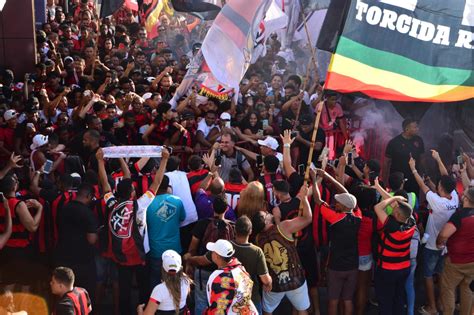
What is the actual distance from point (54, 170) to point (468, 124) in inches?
253

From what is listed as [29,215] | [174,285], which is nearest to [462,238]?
[174,285]

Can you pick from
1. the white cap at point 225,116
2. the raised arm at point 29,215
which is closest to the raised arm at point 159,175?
the raised arm at point 29,215

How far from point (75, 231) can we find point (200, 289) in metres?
1.42

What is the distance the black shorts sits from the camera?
805 centimetres

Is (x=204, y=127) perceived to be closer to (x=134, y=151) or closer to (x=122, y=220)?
(x=134, y=151)

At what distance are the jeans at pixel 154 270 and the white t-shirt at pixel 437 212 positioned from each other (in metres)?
3.15

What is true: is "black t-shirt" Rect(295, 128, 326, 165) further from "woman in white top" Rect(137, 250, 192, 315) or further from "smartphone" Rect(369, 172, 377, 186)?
"woman in white top" Rect(137, 250, 192, 315)

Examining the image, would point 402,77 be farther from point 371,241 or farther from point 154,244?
point 154,244

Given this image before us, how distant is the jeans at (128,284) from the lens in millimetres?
7703

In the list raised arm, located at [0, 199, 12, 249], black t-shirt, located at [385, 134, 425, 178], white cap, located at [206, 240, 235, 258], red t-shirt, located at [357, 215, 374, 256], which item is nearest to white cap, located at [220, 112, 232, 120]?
black t-shirt, located at [385, 134, 425, 178]

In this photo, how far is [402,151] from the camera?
33.7ft

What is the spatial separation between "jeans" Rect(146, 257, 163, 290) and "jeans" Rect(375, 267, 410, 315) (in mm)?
2363

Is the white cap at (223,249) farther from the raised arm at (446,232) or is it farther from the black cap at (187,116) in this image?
the black cap at (187,116)

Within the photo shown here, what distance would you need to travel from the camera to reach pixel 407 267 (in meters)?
7.78
